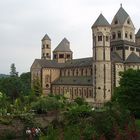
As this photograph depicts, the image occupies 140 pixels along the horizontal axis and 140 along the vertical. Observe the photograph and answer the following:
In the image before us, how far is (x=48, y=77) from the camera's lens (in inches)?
3804

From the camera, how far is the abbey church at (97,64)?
256 ft

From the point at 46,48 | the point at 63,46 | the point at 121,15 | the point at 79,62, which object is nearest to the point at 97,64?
the point at 79,62

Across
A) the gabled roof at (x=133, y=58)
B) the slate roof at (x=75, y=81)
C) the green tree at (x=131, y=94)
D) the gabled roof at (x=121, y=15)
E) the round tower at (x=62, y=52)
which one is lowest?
the green tree at (x=131, y=94)

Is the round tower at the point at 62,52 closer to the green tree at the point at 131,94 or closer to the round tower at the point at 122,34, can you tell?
the round tower at the point at 122,34

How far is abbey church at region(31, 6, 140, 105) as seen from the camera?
256 ft

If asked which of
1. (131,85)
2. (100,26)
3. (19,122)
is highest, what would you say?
(100,26)

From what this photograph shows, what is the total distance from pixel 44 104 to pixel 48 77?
46.7m

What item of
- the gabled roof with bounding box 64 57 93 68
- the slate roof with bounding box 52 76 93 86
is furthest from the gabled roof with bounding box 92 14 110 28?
the slate roof with bounding box 52 76 93 86

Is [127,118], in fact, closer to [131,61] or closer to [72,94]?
[131,61]

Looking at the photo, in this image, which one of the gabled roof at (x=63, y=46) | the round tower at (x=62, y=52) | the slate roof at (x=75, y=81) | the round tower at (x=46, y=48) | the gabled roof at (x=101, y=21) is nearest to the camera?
the gabled roof at (x=101, y=21)

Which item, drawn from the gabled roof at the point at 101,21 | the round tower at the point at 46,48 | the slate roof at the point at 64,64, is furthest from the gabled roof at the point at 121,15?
the round tower at the point at 46,48

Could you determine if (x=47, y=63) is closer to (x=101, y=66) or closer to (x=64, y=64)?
(x=64, y=64)

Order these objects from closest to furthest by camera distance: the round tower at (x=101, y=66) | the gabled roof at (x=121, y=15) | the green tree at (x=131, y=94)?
1. the green tree at (x=131, y=94)
2. the round tower at (x=101, y=66)
3. the gabled roof at (x=121, y=15)

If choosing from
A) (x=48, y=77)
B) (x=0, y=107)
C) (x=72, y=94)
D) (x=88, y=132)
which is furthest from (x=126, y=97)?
(x=48, y=77)
